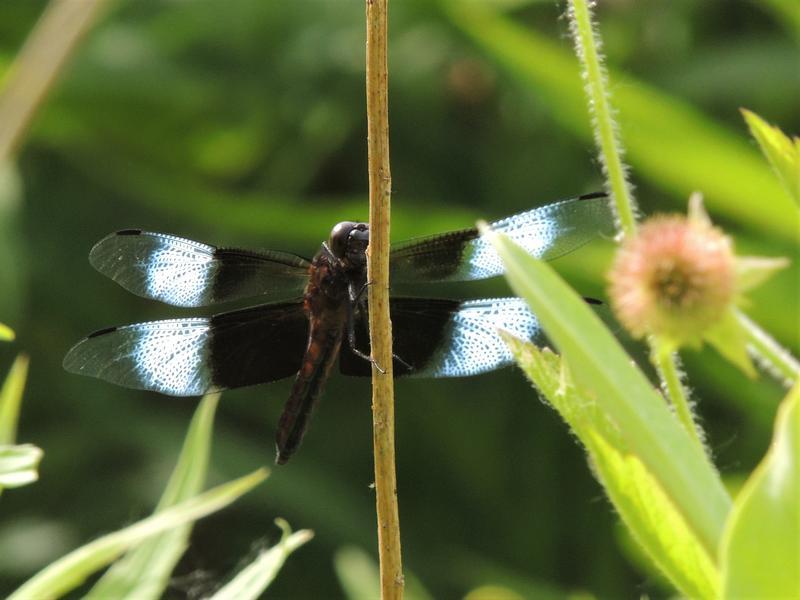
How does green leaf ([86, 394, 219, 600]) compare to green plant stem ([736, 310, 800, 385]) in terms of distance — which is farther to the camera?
green leaf ([86, 394, 219, 600])

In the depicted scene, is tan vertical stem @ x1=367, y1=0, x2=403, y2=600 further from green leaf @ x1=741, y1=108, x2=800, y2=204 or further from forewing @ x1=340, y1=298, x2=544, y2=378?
forewing @ x1=340, y1=298, x2=544, y2=378

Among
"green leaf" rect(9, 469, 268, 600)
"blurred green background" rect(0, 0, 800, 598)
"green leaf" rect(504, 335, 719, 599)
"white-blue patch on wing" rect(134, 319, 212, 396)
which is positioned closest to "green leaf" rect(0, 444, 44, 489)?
"green leaf" rect(9, 469, 268, 600)

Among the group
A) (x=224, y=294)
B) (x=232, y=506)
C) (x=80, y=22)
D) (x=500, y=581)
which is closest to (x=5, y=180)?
(x=232, y=506)

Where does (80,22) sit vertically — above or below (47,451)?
above

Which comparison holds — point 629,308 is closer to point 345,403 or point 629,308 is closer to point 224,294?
point 224,294

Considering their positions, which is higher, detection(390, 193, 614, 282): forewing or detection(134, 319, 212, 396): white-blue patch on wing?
detection(390, 193, 614, 282): forewing
